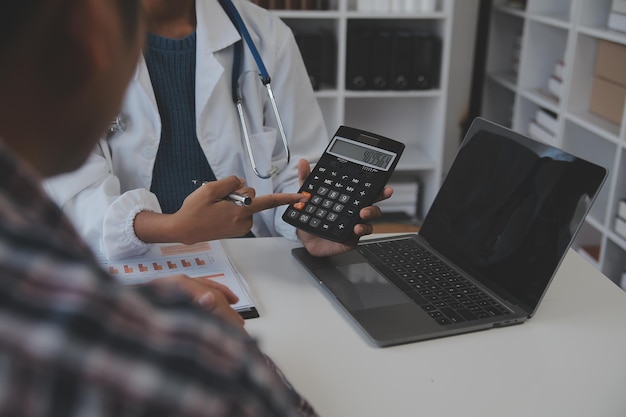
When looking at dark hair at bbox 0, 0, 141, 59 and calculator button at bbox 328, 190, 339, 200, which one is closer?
dark hair at bbox 0, 0, 141, 59

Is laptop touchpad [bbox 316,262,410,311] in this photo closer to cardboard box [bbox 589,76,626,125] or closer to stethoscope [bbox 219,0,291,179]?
stethoscope [bbox 219,0,291,179]

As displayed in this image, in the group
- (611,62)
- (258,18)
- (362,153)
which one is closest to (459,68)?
(611,62)

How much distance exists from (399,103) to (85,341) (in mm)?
2879

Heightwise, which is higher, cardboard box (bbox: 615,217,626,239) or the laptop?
the laptop

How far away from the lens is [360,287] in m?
1.03

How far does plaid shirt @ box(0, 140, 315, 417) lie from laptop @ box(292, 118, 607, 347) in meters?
0.57

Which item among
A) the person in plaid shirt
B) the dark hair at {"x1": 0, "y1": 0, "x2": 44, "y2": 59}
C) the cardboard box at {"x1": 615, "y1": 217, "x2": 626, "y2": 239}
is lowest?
the cardboard box at {"x1": 615, "y1": 217, "x2": 626, "y2": 239}

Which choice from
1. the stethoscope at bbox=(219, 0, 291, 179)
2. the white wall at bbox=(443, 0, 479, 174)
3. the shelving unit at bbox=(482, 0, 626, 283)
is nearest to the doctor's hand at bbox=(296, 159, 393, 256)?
the stethoscope at bbox=(219, 0, 291, 179)

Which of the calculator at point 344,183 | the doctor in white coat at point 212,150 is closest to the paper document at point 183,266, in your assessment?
the doctor in white coat at point 212,150

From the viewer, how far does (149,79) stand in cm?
136

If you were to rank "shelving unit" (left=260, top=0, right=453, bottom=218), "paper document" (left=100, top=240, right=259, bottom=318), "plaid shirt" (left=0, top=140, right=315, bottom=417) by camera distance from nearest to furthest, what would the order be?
1. "plaid shirt" (left=0, top=140, right=315, bottom=417)
2. "paper document" (left=100, top=240, right=259, bottom=318)
3. "shelving unit" (left=260, top=0, right=453, bottom=218)

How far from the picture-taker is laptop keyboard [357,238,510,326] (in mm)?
959

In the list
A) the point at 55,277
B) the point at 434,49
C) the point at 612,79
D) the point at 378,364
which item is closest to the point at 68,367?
the point at 55,277

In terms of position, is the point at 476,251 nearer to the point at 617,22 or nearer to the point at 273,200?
the point at 273,200
